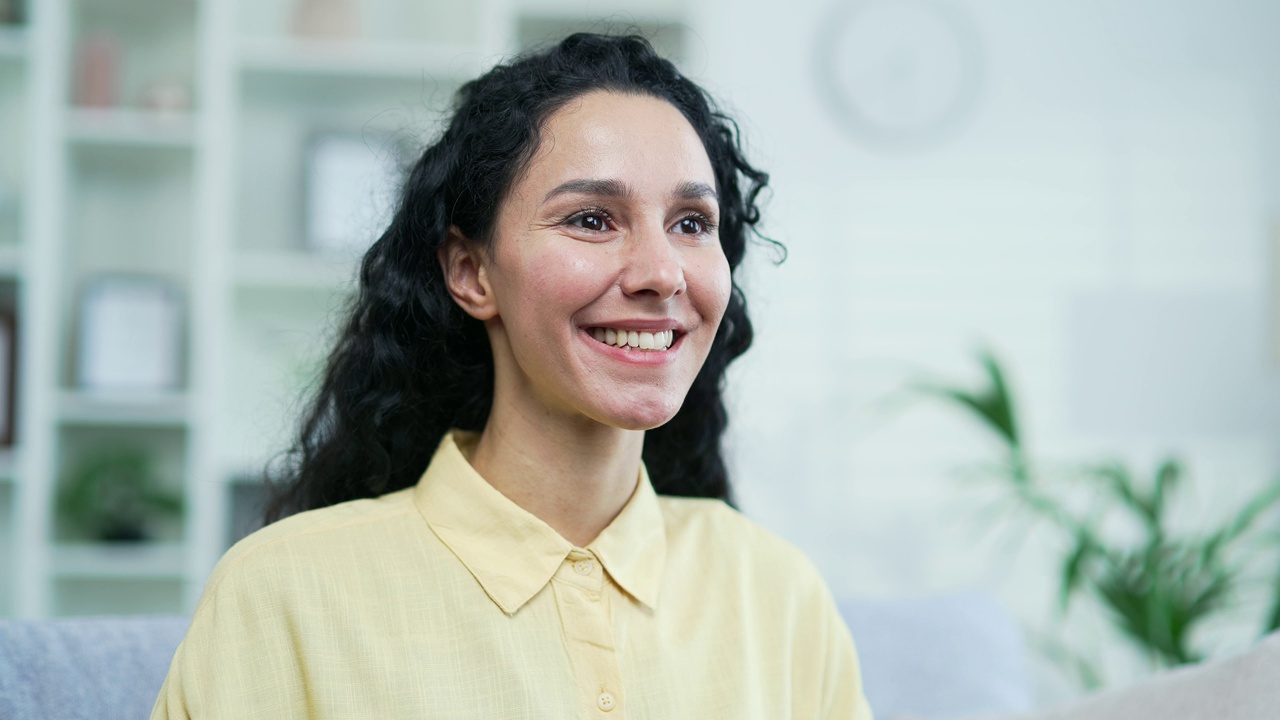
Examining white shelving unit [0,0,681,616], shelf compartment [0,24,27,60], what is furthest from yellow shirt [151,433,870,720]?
shelf compartment [0,24,27,60]

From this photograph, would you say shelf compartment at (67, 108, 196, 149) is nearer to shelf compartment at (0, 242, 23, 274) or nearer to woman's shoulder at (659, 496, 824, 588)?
shelf compartment at (0, 242, 23, 274)

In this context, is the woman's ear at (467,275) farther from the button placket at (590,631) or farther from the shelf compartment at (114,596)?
the shelf compartment at (114,596)

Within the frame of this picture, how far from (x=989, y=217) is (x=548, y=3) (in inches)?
54.7

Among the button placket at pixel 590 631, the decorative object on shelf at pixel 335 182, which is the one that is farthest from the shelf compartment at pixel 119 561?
the button placket at pixel 590 631

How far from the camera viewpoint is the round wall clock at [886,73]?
3.22 metres

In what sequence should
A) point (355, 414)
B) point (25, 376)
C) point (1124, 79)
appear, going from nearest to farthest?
point (355, 414), point (25, 376), point (1124, 79)

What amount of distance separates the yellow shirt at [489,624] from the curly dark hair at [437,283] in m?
0.09

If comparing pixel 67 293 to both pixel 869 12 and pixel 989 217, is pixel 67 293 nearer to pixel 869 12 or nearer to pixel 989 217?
pixel 869 12

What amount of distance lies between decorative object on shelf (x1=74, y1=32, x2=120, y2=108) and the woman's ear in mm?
2052

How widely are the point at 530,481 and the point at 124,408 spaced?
1.99m

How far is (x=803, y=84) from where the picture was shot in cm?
322

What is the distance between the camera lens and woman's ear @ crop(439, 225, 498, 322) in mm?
1183

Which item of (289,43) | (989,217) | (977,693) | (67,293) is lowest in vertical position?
(977,693)

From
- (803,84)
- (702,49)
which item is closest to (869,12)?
(803,84)
